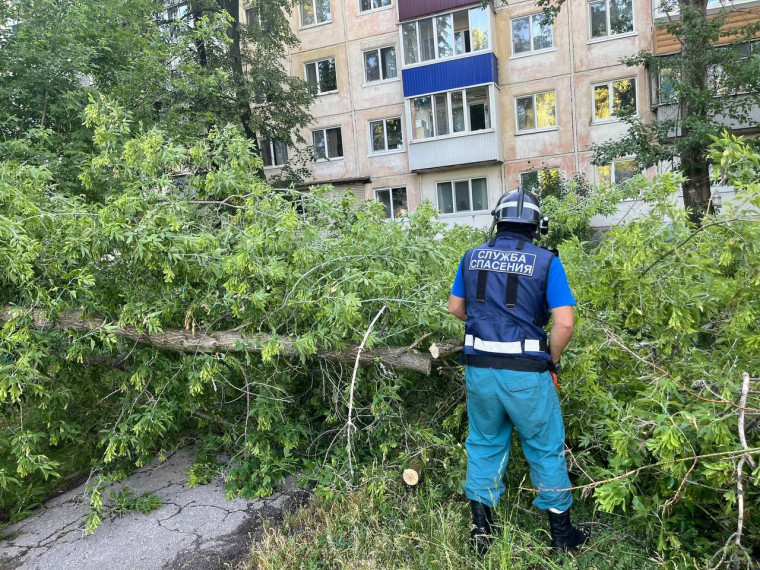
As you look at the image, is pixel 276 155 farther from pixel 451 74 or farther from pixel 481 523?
pixel 481 523

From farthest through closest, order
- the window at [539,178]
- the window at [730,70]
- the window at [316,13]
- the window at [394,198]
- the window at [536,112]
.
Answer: the window at [316,13] < the window at [394,198] < the window at [536,112] < the window at [539,178] < the window at [730,70]

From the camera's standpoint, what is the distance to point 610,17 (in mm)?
16406

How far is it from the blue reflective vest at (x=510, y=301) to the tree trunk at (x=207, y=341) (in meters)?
0.54

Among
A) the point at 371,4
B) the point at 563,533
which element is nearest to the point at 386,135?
the point at 371,4

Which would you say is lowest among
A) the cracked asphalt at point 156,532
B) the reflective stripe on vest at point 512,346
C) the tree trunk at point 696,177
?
the cracked asphalt at point 156,532

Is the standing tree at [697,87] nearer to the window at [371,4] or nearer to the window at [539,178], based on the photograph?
the window at [539,178]

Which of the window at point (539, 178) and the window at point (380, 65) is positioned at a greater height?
the window at point (380, 65)

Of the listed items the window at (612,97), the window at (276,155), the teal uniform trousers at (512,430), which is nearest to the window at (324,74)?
the window at (276,155)

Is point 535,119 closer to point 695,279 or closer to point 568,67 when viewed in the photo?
point 568,67

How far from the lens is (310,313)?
3533 millimetres

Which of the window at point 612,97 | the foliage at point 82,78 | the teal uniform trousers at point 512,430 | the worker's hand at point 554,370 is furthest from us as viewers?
the window at point 612,97

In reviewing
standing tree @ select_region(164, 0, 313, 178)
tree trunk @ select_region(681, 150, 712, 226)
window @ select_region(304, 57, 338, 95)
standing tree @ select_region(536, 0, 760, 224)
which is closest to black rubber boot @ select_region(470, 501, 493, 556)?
standing tree @ select_region(536, 0, 760, 224)

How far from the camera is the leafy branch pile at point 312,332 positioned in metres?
2.65

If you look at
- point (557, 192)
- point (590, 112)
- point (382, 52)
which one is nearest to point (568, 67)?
point (590, 112)
